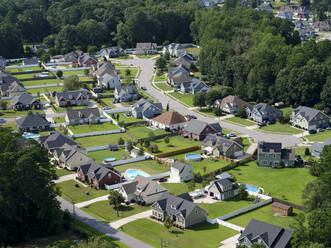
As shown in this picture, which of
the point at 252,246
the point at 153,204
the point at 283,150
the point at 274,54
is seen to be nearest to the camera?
the point at 252,246

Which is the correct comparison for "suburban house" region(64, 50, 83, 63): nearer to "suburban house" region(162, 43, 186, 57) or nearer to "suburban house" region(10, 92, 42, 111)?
"suburban house" region(162, 43, 186, 57)

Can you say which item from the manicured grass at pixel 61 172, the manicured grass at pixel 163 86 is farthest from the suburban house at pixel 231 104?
the manicured grass at pixel 61 172

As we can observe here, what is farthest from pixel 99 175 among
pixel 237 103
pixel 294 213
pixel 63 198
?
pixel 237 103

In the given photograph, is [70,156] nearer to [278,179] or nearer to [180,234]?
[180,234]

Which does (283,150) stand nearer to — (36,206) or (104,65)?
(36,206)

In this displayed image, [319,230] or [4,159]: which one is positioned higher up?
[4,159]

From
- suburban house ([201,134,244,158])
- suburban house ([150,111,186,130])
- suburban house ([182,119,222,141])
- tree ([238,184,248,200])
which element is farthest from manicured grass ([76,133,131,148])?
tree ([238,184,248,200])

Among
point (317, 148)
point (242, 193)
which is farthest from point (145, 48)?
point (242, 193)
